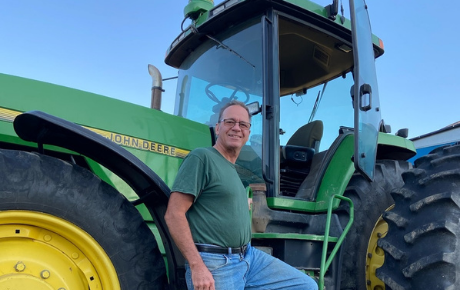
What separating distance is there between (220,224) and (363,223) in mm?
1614

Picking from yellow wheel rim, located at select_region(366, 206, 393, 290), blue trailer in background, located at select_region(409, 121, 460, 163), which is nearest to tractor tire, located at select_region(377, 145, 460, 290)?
yellow wheel rim, located at select_region(366, 206, 393, 290)

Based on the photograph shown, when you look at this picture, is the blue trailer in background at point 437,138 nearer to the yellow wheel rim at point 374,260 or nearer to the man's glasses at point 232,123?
the yellow wheel rim at point 374,260

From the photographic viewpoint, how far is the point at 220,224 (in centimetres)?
195

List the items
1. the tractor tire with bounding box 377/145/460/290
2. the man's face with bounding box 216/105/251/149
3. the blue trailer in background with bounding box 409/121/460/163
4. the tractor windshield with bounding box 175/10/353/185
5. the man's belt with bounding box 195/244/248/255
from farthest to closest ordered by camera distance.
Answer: the blue trailer in background with bounding box 409/121/460/163, the tractor windshield with bounding box 175/10/353/185, the tractor tire with bounding box 377/145/460/290, the man's face with bounding box 216/105/251/149, the man's belt with bounding box 195/244/248/255

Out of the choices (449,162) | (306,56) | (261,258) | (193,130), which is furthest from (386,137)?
(261,258)

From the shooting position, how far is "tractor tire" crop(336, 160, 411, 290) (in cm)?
307

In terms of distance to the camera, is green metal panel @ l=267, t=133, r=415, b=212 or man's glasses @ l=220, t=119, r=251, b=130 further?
green metal panel @ l=267, t=133, r=415, b=212

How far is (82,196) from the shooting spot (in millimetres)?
1951

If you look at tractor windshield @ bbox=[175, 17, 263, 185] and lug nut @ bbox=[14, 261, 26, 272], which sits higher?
tractor windshield @ bbox=[175, 17, 263, 185]

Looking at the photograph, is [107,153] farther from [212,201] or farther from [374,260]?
[374,260]

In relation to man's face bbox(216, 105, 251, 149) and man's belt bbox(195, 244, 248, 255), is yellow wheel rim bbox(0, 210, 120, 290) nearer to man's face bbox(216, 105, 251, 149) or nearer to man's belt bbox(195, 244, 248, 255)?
man's belt bbox(195, 244, 248, 255)

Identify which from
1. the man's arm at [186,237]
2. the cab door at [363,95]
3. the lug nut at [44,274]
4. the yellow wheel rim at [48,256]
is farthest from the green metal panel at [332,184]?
the lug nut at [44,274]

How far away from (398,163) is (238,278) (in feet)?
7.30

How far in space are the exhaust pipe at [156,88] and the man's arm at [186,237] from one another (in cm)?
137
